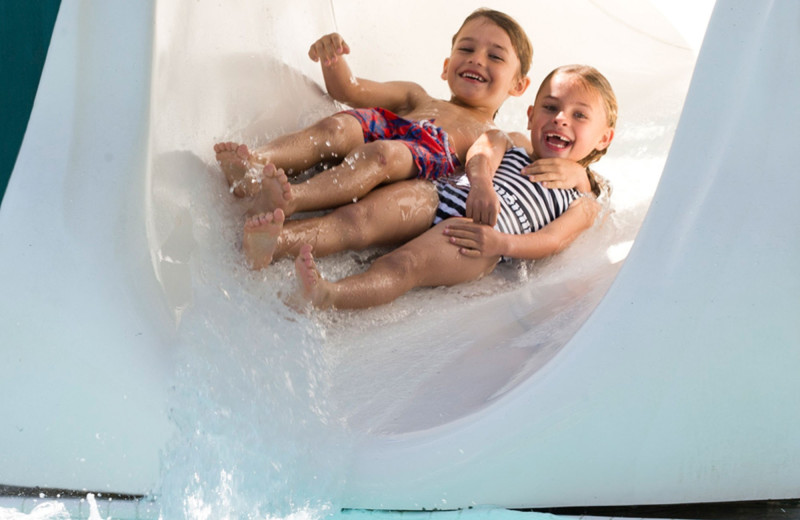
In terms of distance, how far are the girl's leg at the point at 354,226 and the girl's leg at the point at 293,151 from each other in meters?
0.10

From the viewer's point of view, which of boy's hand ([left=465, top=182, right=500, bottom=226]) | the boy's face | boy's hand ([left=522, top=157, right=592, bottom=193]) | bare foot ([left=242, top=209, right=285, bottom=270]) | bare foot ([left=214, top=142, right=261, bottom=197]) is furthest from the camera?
the boy's face

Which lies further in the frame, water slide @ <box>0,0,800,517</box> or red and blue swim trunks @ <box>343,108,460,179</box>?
red and blue swim trunks @ <box>343,108,460,179</box>

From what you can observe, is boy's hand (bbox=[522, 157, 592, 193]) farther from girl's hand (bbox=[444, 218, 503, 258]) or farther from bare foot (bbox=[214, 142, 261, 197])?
bare foot (bbox=[214, 142, 261, 197])

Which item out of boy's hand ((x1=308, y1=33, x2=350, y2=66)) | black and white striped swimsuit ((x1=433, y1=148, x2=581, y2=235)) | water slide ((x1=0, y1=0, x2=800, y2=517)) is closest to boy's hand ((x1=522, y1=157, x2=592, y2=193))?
black and white striped swimsuit ((x1=433, y1=148, x2=581, y2=235))

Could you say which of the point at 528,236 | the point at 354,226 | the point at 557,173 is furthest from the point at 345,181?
the point at 557,173

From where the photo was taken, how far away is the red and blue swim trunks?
4.98ft

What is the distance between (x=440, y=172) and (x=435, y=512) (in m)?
0.72

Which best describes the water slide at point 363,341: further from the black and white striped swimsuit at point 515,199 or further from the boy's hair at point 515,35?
the boy's hair at point 515,35

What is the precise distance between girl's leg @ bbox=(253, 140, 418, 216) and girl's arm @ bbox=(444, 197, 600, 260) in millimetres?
135

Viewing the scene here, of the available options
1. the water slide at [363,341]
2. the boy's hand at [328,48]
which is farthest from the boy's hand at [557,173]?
the boy's hand at [328,48]

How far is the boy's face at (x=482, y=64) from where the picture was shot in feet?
5.66

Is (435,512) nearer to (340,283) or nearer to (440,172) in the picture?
(340,283)

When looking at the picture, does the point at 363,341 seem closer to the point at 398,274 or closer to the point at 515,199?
the point at 398,274

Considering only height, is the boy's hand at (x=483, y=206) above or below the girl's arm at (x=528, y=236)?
above
